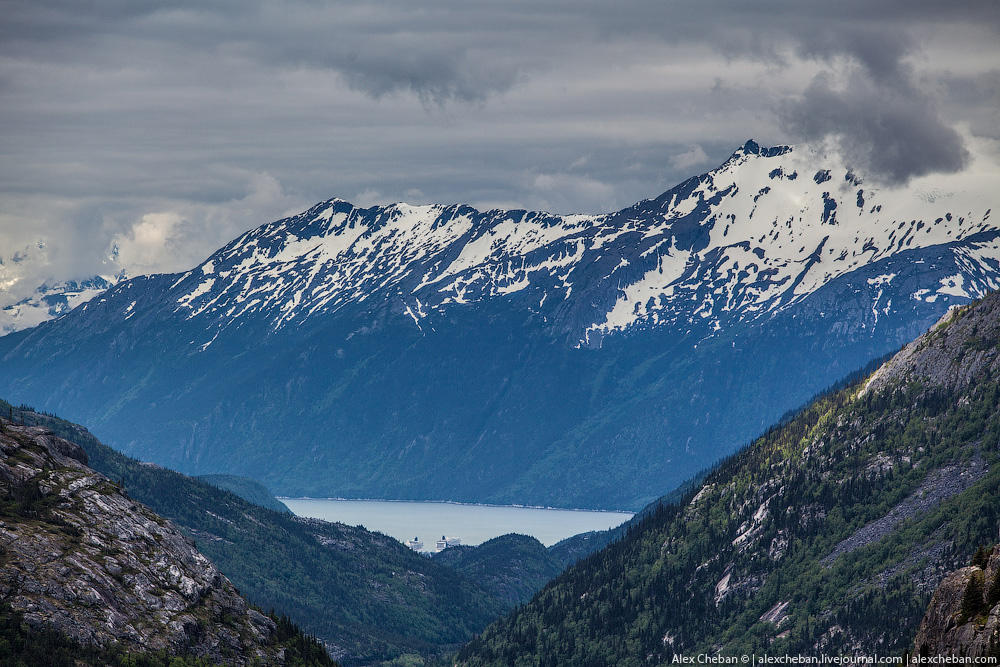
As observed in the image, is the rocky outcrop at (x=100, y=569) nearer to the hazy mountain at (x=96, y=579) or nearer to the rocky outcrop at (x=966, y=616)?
the hazy mountain at (x=96, y=579)

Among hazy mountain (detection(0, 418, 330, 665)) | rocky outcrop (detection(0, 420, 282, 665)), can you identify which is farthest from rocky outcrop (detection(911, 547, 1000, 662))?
rocky outcrop (detection(0, 420, 282, 665))

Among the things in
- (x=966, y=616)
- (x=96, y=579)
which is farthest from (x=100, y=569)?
(x=966, y=616)

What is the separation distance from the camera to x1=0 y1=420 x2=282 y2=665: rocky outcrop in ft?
411

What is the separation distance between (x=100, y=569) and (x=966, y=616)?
89.6 meters

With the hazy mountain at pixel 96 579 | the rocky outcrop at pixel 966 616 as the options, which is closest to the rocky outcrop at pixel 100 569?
the hazy mountain at pixel 96 579

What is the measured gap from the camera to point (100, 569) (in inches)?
5256

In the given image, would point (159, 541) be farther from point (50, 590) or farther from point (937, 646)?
point (937, 646)

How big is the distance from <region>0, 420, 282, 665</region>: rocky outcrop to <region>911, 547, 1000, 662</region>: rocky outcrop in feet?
259

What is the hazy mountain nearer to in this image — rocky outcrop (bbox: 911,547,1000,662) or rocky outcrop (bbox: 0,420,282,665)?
rocky outcrop (bbox: 0,420,282,665)

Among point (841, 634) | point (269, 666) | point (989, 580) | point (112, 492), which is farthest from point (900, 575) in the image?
point (989, 580)

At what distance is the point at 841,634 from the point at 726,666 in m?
18.4

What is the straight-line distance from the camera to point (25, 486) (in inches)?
5551

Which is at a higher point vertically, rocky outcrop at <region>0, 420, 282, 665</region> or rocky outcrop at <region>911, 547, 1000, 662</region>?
rocky outcrop at <region>0, 420, 282, 665</region>

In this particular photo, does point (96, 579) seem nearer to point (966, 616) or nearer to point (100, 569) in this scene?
point (100, 569)
